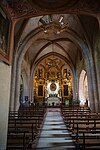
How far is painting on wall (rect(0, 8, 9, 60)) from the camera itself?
5240 millimetres

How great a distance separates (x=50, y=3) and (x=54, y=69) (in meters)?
26.2

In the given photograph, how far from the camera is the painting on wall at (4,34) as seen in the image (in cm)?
524

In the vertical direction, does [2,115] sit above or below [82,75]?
below

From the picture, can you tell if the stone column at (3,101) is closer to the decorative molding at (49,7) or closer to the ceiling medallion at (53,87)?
the decorative molding at (49,7)

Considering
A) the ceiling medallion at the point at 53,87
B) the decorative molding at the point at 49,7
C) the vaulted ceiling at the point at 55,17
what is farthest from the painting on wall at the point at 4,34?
the ceiling medallion at the point at 53,87

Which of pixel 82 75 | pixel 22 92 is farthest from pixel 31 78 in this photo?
pixel 82 75

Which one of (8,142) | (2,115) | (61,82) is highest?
(61,82)

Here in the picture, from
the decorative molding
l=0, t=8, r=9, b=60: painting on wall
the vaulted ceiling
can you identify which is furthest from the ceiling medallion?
l=0, t=8, r=9, b=60: painting on wall

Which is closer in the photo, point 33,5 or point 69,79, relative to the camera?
point 33,5

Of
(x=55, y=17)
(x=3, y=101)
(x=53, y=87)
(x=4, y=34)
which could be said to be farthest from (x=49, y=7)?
(x=53, y=87)

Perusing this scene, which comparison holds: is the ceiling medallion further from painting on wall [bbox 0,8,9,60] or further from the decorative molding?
painting on wall [bbox 0,8,9,60]

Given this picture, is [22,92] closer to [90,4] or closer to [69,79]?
[69,79]

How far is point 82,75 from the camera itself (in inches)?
880

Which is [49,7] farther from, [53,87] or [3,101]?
[53,87]
